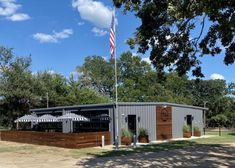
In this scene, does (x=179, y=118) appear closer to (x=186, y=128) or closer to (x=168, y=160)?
(x=186, y=128)

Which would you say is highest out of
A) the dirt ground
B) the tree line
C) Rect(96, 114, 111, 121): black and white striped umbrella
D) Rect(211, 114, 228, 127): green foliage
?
the tree line

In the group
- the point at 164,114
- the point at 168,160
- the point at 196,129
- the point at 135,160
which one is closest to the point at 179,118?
the point at 196,129

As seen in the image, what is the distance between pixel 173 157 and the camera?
64.4 ft

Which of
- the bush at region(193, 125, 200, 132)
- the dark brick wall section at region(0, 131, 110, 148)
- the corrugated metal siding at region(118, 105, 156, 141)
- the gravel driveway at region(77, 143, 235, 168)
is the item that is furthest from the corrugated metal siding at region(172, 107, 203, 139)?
the gravel driveway at region(77, 143, 235, 168)

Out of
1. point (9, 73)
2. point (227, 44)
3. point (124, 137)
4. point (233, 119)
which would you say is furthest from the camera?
point (233, 119)

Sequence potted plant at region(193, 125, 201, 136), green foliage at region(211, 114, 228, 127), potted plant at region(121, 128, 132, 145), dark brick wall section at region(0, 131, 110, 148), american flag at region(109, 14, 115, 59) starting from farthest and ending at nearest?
green foliage at region(211, 114, 228, 127)
potted plant at region(193, 125, 201, 136)
potted plant at region(121, 128, 132, 145)
dark brick wall section at region(0, 131, 110, 148)
american flag at region(109, 14, 115, 59)

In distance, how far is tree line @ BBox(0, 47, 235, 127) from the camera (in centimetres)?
4556

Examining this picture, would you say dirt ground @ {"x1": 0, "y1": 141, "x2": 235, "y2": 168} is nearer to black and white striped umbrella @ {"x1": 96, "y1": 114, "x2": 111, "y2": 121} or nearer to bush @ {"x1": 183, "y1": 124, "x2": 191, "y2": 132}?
black and white striped umbrella @ {"x1": 96, "y1": 114, "x2": 111, "y2": 121}

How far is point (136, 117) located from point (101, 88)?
4883 cm

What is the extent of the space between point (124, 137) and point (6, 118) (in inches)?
1092

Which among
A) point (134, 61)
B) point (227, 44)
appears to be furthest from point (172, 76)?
point (227, 44)

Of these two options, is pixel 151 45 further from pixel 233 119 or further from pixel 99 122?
pixel 233 119

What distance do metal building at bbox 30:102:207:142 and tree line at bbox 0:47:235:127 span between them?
3151mm

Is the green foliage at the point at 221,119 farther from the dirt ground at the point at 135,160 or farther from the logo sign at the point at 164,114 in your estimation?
the dirt ground at the point at 135,160
